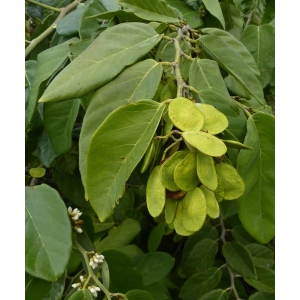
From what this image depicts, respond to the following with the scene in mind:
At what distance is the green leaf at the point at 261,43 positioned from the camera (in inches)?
37.3

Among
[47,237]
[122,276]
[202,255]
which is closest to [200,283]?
[202,255]

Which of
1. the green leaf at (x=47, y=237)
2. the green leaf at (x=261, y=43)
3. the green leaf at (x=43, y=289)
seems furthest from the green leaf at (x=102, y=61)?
the green leaf at (x=261, y=43)

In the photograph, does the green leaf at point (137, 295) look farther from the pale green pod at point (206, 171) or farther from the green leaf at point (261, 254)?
the green leaf at point (261, 254)

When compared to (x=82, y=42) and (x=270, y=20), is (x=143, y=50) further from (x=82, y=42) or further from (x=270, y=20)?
Answer: (x=270, y=20)

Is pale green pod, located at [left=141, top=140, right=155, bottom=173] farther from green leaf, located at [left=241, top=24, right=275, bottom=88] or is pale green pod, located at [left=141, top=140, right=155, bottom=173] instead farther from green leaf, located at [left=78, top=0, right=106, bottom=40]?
green leaf, located at [left=241, top=24, right=275, bottom=88]

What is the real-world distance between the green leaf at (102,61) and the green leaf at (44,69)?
0.18 metres

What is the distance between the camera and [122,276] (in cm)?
79

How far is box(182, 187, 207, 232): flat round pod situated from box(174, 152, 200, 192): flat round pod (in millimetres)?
11

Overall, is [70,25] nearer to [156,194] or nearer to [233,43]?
[233,43]

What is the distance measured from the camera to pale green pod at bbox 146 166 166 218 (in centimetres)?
46

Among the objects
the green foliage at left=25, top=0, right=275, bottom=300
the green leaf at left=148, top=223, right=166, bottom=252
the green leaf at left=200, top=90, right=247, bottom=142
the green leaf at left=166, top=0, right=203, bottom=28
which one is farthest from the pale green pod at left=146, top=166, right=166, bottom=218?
the green leaf at left=148, top=223, right=166, bottom=252

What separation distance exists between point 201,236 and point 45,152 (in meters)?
0.52

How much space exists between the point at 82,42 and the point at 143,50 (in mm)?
185

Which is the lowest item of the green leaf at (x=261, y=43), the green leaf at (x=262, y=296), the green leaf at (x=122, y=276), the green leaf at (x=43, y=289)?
the green leaf at (x=262, y=296)
